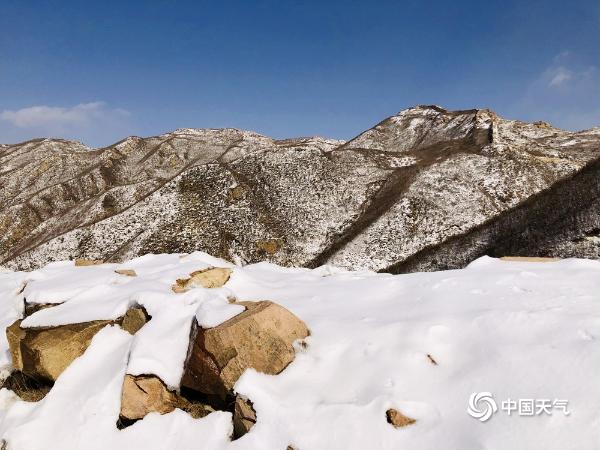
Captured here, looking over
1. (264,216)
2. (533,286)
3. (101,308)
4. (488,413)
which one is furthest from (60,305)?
(264,216)

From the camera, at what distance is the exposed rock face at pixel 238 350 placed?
8711mm

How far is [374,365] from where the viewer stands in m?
7.95

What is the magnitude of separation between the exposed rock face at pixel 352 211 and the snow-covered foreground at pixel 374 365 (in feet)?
56.5

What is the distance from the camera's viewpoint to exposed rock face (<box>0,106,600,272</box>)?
28.0m

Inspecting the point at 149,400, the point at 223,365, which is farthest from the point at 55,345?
the point at 223,365

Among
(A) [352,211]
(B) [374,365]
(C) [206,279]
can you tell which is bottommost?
(B) [374,365]

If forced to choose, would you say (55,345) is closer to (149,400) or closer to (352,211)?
(149,400)

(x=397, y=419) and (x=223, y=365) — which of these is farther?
(x=223, y=365)

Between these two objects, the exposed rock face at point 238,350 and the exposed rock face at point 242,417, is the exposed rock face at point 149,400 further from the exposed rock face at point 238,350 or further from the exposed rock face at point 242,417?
the exposed rock face at point 242,417

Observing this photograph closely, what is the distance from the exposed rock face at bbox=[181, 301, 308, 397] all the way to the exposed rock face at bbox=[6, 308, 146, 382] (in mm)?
2974

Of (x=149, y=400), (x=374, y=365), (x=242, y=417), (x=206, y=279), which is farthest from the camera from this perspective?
(x=206, y=279)

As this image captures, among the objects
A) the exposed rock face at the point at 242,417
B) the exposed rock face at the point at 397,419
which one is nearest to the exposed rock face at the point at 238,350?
the exposed rock face at the point at 242,417

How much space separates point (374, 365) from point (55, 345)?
30.1 feet

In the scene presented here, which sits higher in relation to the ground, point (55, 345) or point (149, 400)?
point (55, 345)
